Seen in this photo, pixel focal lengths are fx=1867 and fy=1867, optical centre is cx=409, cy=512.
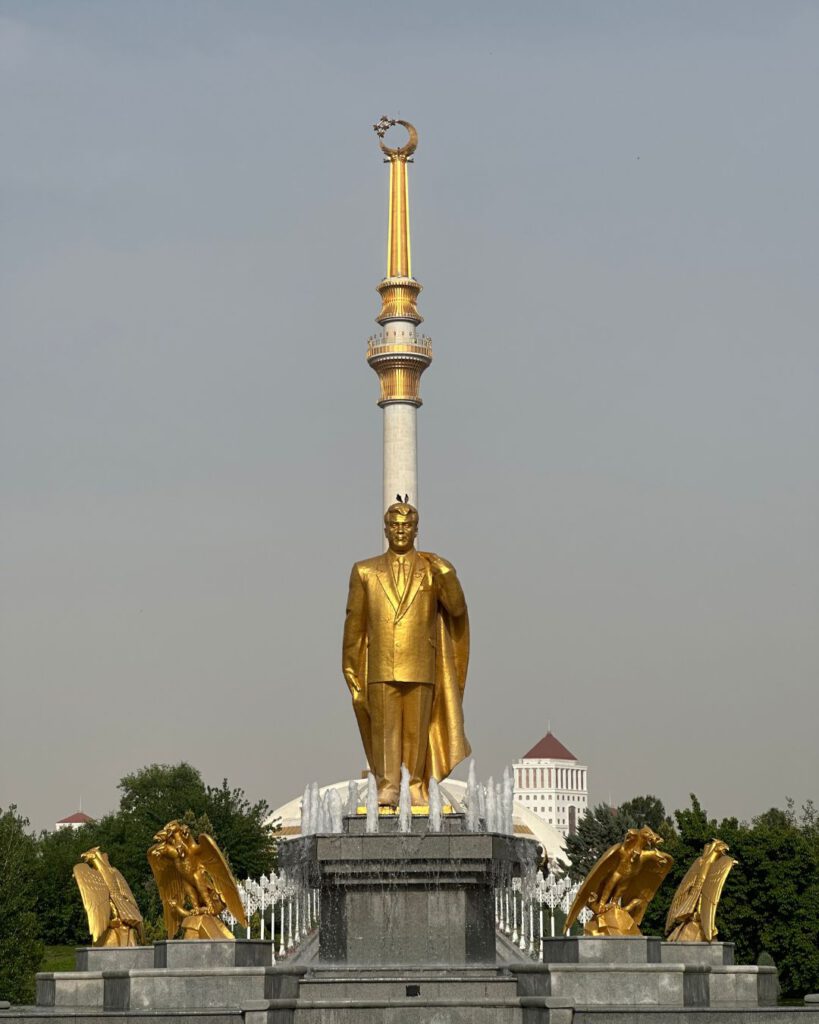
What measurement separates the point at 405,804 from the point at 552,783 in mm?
155349

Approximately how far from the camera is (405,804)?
760 inches

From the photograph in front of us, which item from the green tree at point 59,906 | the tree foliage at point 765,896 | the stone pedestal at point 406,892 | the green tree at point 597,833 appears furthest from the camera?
the green tree at point 597,833

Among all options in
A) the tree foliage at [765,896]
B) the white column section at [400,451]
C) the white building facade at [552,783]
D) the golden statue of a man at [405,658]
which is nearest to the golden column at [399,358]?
the white column section at [400,451]

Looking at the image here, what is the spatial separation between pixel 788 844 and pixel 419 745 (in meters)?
20.3

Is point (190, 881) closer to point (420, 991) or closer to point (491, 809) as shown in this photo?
point (420, 991)

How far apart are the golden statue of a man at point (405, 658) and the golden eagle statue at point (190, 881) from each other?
6.69 ft

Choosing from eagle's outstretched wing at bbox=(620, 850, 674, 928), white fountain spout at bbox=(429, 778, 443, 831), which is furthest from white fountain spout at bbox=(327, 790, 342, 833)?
eagle's outstretched wing at bbox=(620, 850, 674, 928)

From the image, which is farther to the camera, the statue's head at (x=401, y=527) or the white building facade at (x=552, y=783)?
the white building facade at (x=552, y=783)

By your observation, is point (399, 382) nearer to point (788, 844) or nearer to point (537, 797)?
point (788, 844)

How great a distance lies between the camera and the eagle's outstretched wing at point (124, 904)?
773 inches

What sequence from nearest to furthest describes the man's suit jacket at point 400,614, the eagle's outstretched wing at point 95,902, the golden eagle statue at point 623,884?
the golden eagle statue at point 623,884
the eagle's outstretched wing at point 95,902
the man's suit jacket at point 400,614

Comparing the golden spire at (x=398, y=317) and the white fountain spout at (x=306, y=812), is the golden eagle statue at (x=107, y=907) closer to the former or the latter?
the white fountain spout at (x=306, y=812)

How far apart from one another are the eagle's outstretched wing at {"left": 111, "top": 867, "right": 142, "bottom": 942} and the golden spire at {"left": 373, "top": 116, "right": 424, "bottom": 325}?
56.1 m

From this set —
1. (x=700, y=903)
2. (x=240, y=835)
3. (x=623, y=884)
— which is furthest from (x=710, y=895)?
(x=240, y=835)
